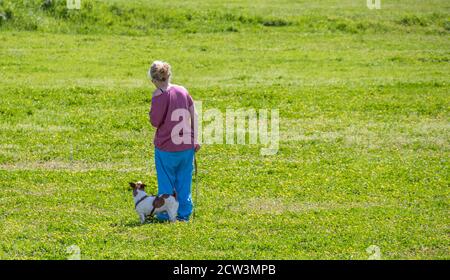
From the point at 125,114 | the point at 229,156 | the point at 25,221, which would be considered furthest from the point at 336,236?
the point at 125,114

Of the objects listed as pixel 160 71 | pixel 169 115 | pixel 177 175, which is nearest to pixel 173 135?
pixel 169 115

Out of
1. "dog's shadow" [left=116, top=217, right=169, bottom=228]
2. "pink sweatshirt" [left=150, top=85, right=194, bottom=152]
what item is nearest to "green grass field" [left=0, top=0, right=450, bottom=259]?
"dog's shadow" [left=116, top=217, right=169, bottom=228]

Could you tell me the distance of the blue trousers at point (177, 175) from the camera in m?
13.1

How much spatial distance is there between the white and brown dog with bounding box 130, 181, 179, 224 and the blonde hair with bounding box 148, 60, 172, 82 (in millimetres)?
1461

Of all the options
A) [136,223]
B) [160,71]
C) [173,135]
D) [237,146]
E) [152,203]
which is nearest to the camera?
[160,71]

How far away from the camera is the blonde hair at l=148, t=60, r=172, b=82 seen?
41.6ft

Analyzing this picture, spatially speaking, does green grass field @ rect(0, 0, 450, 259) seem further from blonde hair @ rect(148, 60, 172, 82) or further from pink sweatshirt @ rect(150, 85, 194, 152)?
blonde hair @ rect(148, 60, 172, 82)

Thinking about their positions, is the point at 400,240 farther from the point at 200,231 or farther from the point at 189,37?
the point at 189,37

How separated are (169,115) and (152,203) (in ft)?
3.95

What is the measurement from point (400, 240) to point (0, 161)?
7912mm

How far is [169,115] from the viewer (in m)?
13.0

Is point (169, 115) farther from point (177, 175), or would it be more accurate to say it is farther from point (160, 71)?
point (177, 175)

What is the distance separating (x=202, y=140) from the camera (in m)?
18.9

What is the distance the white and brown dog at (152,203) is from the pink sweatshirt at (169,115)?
0.65 metres
